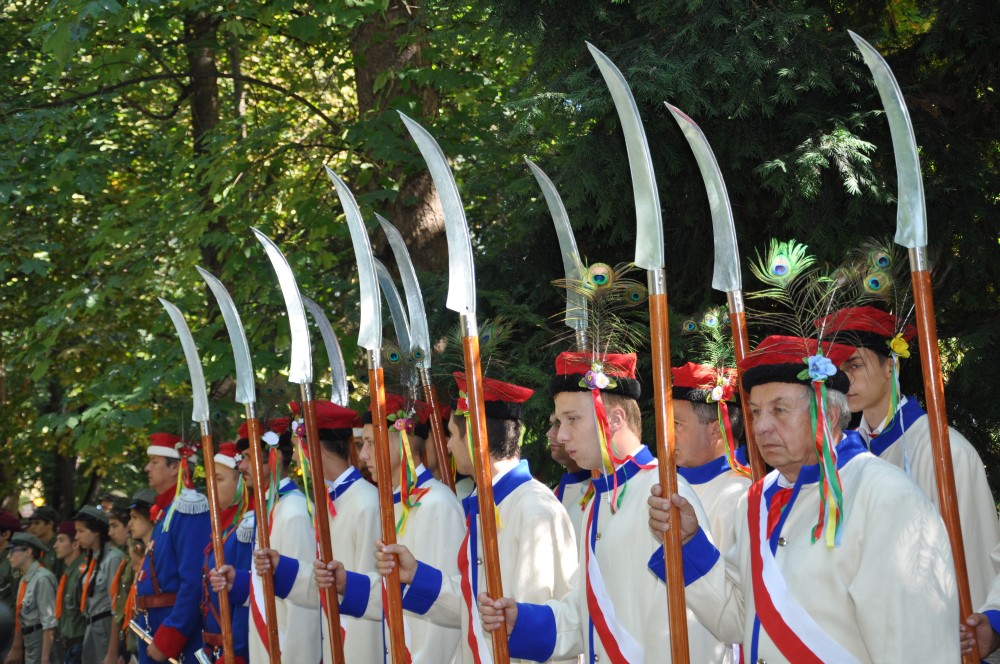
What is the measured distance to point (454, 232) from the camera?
4066 mm

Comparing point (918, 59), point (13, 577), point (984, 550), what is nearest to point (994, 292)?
point (918, 59)

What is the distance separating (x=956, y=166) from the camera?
225 inches

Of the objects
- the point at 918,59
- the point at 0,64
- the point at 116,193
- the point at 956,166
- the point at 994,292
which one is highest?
the point at 0,64

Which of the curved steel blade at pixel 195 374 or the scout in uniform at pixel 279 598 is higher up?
the curved steel blade at pixel 195 374

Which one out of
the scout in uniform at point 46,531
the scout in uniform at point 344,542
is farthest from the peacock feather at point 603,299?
the scout in uniform at point 46,531

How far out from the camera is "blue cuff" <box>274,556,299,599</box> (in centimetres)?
559

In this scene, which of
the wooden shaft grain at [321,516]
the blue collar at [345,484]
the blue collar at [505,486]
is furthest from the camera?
the blue collar at [345,484]

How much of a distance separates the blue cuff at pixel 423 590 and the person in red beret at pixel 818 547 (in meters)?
1.21

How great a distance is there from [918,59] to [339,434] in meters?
3.44

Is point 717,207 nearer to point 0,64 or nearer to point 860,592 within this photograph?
point 860,592

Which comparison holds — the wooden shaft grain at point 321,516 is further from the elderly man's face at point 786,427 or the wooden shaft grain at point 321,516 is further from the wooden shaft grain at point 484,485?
the elderly man's face at point 786,427

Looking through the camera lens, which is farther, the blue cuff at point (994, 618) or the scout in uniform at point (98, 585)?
the scout in uniform at point (98, 585)

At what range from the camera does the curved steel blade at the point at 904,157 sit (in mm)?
3629

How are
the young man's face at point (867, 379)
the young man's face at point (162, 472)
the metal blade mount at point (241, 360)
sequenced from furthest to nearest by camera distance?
the young man's face at point (162, 472), the metal blade mount at point (241, 360), the young man's face at point (867, 379)
